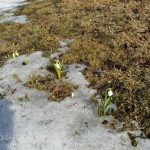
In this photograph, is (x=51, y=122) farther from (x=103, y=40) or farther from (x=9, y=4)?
(x=9, y=4)

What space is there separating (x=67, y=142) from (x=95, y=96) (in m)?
→ 1.93

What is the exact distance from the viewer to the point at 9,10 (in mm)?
18250

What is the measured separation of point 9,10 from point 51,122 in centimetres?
1253

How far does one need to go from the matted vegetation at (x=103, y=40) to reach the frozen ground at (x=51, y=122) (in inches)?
22.2

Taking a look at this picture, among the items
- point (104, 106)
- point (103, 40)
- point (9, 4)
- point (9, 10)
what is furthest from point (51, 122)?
point (9, 4)

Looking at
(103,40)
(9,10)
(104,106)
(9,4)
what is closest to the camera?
(104,106)

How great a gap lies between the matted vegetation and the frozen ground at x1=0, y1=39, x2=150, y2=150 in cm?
56

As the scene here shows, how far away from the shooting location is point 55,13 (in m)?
15.7

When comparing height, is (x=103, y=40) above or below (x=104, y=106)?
below

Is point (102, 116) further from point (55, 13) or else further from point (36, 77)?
point (55, 13)

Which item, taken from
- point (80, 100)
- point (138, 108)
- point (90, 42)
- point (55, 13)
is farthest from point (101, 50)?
point (55, 13)

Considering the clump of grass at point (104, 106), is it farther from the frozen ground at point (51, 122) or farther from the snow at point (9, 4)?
the snow at point (9, 4)

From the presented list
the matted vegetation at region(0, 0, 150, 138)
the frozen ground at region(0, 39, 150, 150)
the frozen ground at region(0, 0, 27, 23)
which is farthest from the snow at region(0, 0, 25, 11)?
the frozen ground at region(0, 39, 150, 150)

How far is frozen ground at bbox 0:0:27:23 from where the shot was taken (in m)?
16.0
